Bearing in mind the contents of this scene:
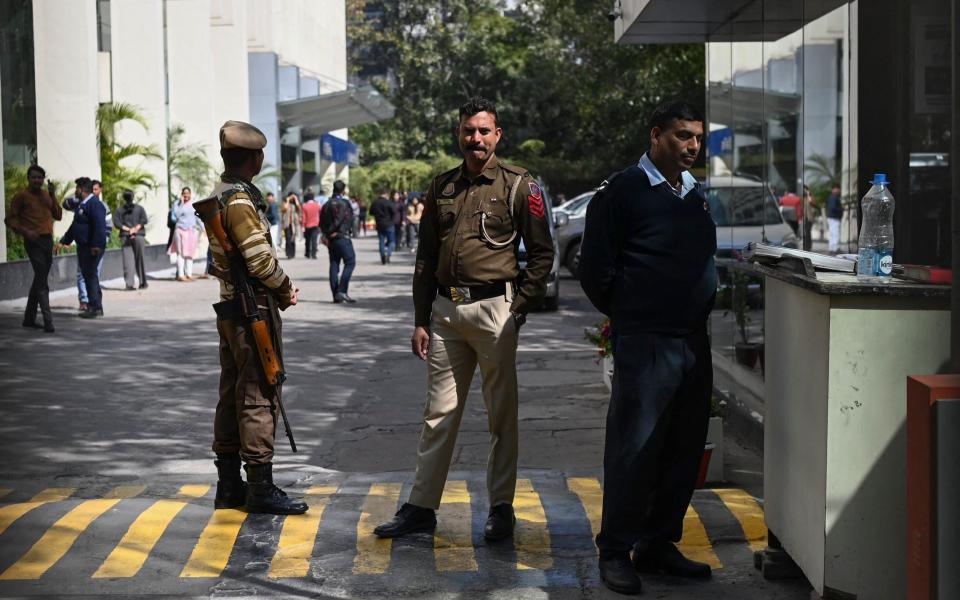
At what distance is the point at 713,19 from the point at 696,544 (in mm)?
5677

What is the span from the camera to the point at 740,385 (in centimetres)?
965

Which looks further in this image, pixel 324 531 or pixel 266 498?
pixel 266 498

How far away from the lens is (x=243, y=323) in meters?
6.61

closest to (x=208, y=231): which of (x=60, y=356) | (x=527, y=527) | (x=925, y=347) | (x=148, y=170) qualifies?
(x=527, y=527)

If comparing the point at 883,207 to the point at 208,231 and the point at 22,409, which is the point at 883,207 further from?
the point at 22,409

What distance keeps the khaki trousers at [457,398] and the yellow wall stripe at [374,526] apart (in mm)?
294

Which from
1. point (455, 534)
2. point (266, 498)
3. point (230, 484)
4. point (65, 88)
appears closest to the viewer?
point (455, 534)

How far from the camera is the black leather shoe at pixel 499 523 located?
6.18 m

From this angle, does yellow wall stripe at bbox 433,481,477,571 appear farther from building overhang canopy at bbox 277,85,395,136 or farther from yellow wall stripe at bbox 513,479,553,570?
building overhang canopy at bbox 277,85,395,136

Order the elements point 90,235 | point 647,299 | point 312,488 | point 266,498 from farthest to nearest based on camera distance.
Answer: point 90,235
point 312,488
point 266,498
point 647,299

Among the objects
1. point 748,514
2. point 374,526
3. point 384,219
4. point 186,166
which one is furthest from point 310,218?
point 748,514

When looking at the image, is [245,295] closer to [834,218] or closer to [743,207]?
[834,218]

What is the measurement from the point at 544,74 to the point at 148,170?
103 feet

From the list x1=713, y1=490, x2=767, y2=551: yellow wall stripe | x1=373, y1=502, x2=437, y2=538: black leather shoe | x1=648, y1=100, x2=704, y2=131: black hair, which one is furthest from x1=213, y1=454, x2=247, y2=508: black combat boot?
x1=648, y1=100, x2=704, y2=131: black hair
